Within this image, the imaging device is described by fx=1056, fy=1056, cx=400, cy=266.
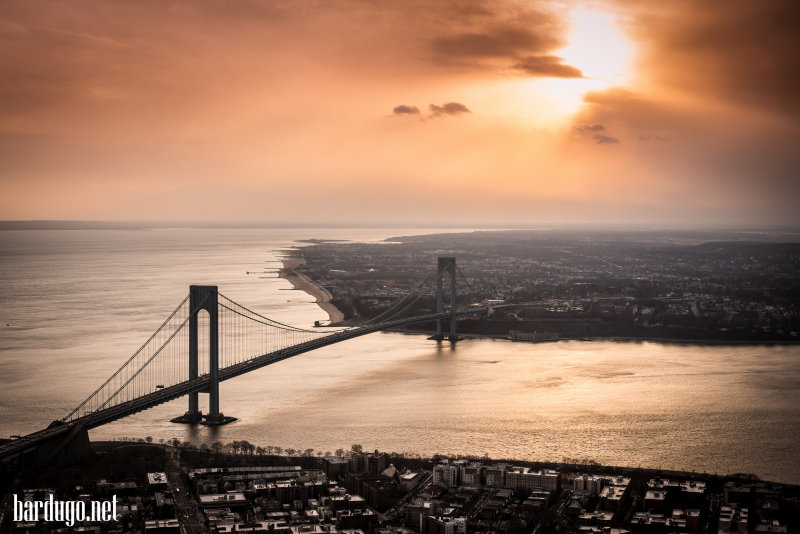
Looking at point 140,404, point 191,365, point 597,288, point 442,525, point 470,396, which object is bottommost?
point 442,525

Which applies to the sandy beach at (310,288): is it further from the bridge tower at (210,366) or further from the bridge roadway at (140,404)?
the bridge tower at (210,366)

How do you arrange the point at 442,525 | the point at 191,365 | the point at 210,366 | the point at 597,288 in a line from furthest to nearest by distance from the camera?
1. the point at 597,288
2. the point at 191,365
3. the point at 210,366
4. the point at 442,525

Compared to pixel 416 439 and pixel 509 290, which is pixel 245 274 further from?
pixel 416 439

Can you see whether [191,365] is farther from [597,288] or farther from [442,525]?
[597,288]

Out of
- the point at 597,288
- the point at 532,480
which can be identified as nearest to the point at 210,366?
the point at 532,480

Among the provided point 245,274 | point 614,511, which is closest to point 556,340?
point 614,511

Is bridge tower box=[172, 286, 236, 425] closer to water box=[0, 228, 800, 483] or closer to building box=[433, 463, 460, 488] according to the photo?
water box=[0, 228, 800, 483]
